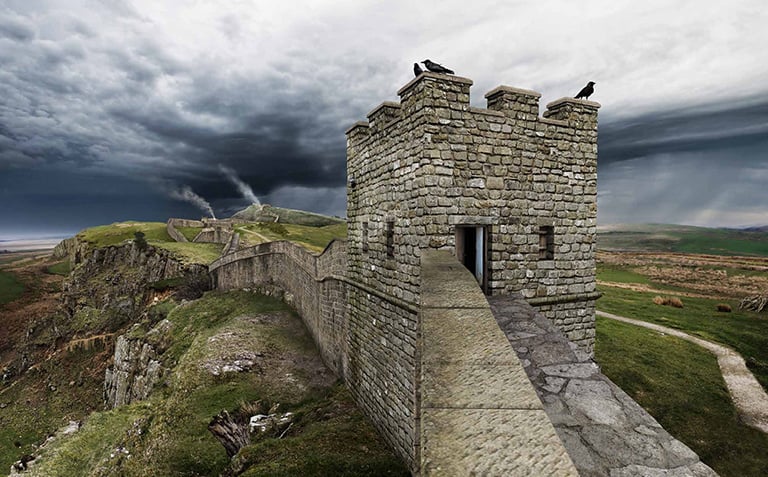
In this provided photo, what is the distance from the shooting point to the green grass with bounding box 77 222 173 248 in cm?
4034

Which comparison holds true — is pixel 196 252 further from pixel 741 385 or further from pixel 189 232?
pixel 741 385

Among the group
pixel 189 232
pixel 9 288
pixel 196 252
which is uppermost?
pixel 189 232

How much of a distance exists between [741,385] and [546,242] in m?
11.2

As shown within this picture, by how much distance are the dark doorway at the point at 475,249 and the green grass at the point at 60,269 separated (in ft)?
212

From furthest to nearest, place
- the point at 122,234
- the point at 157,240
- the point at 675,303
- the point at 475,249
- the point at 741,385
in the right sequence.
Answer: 1. the point at 122,234
2. the point at 157,240
3. the point at 675,303
4. the point at 741,385
5. the point at 475,249

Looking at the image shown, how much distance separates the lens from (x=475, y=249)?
8031 mm

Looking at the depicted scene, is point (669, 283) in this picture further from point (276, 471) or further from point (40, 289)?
point (40, 289)

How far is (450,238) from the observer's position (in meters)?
7.18

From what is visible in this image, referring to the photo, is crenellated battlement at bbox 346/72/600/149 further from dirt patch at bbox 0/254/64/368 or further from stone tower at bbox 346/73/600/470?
dirt patch at bbox 0/254/64/368

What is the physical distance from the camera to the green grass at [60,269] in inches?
2125

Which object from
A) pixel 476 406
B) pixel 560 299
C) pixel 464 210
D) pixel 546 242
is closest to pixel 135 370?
pixel 464 210

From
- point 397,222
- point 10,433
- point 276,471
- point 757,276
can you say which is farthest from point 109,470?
point 757,276

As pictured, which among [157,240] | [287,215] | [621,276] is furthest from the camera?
[287,215]

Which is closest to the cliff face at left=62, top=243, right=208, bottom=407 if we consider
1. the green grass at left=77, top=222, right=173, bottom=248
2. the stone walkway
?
the green grass at left=77, top=222, right=173, bottom=248
